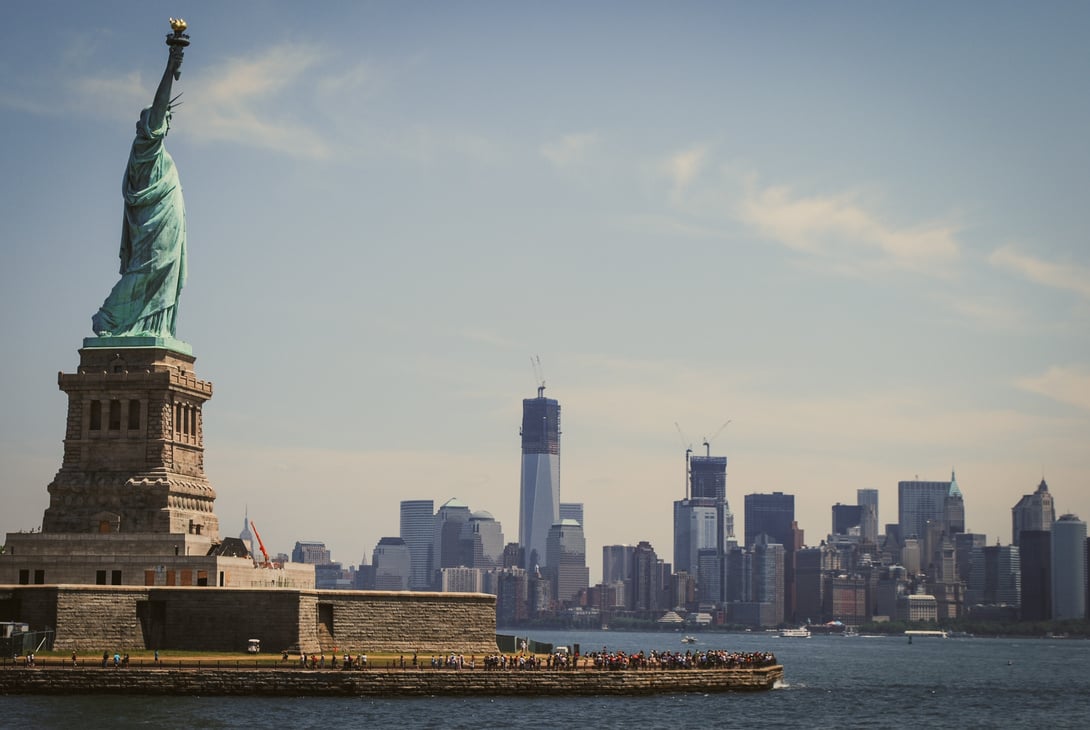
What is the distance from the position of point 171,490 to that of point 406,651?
15503 mm

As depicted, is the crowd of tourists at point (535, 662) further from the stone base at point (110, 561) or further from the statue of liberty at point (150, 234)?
the statue of liberty at point (150, 234)

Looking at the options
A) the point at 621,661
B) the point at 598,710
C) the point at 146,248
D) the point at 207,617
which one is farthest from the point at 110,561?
the point at 621,661

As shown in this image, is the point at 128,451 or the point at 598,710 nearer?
the point at 598,710

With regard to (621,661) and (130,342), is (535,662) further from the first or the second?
(130,342)

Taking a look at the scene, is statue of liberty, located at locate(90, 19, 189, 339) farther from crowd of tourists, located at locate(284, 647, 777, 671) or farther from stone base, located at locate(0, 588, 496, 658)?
crowd of tourists, located at locate(284, 647, 777, 671)

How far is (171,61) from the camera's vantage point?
10106 centimetres

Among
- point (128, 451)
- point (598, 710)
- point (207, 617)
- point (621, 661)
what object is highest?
point (128, 451)

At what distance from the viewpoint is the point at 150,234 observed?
101938 millimetres

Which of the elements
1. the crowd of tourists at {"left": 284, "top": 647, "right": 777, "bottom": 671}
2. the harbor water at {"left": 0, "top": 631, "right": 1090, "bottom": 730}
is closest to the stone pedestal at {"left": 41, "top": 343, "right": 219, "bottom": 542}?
the crowd of tourists at {"left": 284, "top": 647, "right": 777, "bottom": 671}

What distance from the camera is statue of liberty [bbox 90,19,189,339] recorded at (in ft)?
332

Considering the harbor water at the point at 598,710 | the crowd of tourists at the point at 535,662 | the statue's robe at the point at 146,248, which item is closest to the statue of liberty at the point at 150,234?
the statue's robe at the point at 146,248

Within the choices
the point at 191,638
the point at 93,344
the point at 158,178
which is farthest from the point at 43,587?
the point at 158,178

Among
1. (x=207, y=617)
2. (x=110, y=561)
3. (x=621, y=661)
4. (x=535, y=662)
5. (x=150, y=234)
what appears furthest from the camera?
(x=150, y=234)

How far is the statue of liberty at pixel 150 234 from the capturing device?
3989 inches
